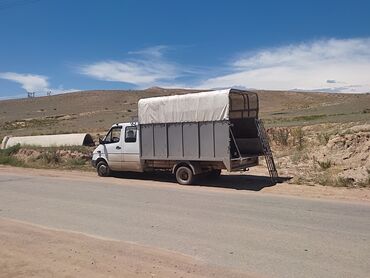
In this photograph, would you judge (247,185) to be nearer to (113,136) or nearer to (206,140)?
(206,140)

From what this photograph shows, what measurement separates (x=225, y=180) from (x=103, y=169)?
523cm

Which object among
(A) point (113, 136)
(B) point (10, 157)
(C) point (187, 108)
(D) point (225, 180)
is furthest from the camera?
(B) point (10, 157)

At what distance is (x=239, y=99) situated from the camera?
671 inches

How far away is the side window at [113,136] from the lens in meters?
19.2

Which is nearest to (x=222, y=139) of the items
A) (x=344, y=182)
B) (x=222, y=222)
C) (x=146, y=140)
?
(x=146, y=140)

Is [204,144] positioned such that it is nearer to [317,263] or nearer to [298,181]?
[298,181]

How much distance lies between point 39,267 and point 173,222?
144 inches

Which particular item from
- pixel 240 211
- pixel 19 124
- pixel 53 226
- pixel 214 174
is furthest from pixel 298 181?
pixel 19 124

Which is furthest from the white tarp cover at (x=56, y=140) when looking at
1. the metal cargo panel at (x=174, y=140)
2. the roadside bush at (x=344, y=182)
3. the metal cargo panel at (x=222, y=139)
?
the roadside bush at (x=344, y=182)

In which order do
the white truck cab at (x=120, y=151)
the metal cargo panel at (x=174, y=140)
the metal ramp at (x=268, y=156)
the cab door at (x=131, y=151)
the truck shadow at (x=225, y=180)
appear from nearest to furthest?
1. the truck shadow at (x=225, y=180)
2. the metal cargo panel at (x=174, y=140)
3. the metal ramp at (x=268, y=156)
4. the cab door at (x=131, y=151)
5. the white truck cab at (x=120, y=151)

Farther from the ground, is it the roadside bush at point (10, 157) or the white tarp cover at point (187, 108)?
the white tarp cover at point (187, 108)

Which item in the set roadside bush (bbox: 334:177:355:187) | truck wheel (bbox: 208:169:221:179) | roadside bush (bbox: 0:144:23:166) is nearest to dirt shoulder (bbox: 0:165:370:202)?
truck wheel (bbox: 208:169:221:179)

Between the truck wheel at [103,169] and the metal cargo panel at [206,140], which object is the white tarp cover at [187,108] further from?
the truck wheel at [103,169]

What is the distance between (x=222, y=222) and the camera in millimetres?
9781
